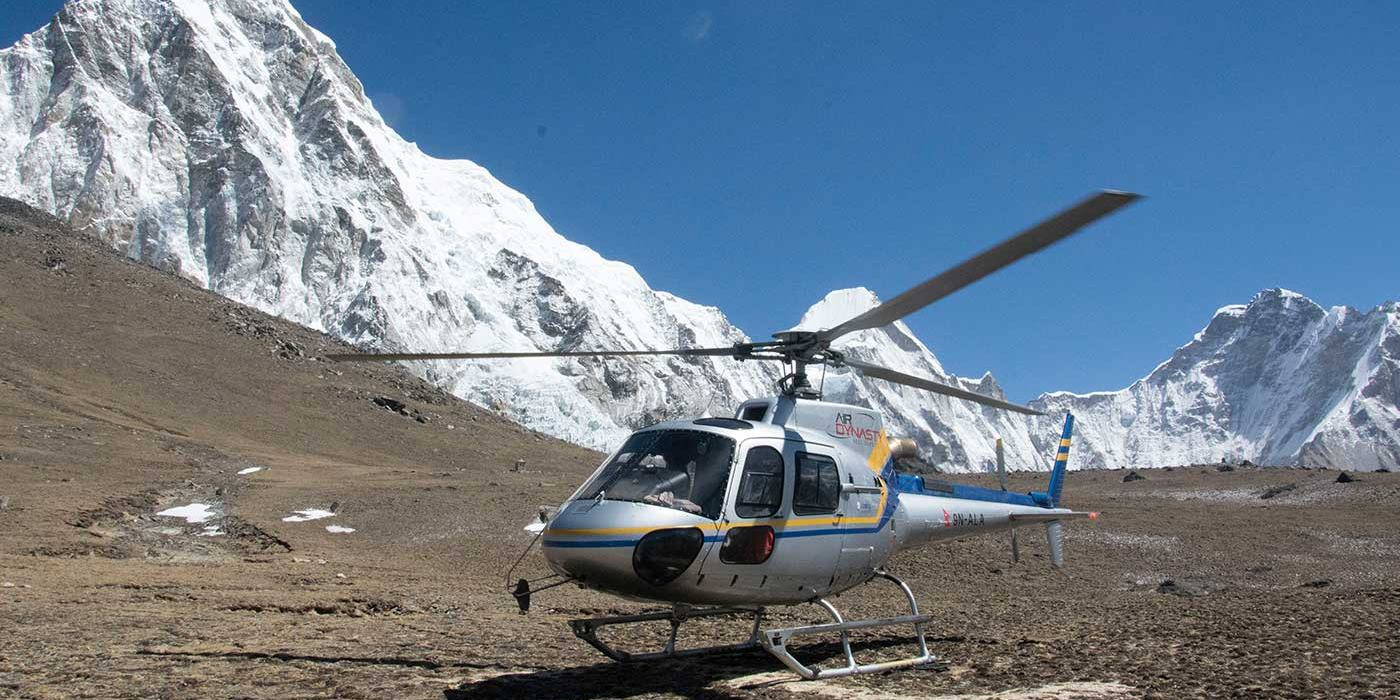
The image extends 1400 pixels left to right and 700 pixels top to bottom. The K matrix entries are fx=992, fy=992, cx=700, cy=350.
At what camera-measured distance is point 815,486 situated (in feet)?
31.4

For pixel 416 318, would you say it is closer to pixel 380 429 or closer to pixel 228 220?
pixel 228 220

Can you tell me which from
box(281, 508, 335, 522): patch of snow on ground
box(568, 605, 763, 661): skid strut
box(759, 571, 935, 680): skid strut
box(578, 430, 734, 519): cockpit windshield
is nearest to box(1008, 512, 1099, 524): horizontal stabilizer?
box(759, 571, 935, 680): skid strut

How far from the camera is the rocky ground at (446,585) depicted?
327 inches

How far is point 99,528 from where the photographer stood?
76.0 feet

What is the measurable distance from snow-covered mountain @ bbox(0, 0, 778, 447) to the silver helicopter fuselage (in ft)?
353

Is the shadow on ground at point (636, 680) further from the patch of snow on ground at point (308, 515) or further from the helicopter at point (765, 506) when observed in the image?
the patch of snow on ground at point (308, 515)

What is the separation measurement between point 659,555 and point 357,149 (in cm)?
13530

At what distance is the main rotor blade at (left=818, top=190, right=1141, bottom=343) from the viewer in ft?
22.5

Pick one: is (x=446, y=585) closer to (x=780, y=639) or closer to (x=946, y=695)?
(x=780, y=639)

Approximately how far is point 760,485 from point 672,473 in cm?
86

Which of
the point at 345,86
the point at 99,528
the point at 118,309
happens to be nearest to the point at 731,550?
the point at 99,528

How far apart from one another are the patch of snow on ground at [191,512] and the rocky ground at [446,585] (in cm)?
34

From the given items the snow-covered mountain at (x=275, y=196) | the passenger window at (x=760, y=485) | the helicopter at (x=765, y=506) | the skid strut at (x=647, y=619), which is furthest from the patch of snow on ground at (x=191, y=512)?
the snow-covered mountain at (x=275, y=196)

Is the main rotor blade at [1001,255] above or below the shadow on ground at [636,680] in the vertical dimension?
above
